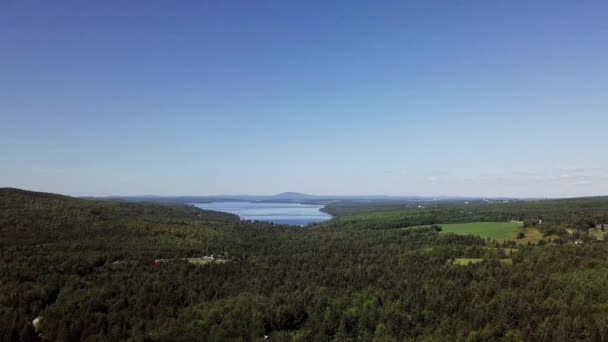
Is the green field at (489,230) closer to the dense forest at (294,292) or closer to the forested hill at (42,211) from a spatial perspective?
the dense forest at (294,292)

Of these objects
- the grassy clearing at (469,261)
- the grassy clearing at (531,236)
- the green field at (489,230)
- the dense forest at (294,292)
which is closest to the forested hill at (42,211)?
the dense forest at (294,292)

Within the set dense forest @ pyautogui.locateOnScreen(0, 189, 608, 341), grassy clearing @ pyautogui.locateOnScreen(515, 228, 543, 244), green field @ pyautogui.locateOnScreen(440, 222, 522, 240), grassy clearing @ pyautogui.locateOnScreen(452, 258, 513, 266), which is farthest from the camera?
green field @ pyautogui.locateOnScreen(440, 222, 522, 240)

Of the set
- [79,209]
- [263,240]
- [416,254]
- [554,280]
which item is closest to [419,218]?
[263,240]

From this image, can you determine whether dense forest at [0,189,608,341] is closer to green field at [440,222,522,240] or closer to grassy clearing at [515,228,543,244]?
green field at [440,222,522,240]

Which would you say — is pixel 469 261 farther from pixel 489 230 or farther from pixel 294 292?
pixel 489 230

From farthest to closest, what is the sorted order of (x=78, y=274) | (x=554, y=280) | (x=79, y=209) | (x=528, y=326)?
(x=79, y=209) < (x=78, y=274) < (x=554, y=280) < (x=528, y=326)

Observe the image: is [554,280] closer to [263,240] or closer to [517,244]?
[517,244]

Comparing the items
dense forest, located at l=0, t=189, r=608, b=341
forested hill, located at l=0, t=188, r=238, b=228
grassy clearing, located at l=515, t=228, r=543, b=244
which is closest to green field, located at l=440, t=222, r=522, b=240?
grassy clearing, located at l=515, t=228, r=543, b=244

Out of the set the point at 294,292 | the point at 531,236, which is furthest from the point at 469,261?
the point at 531,236
